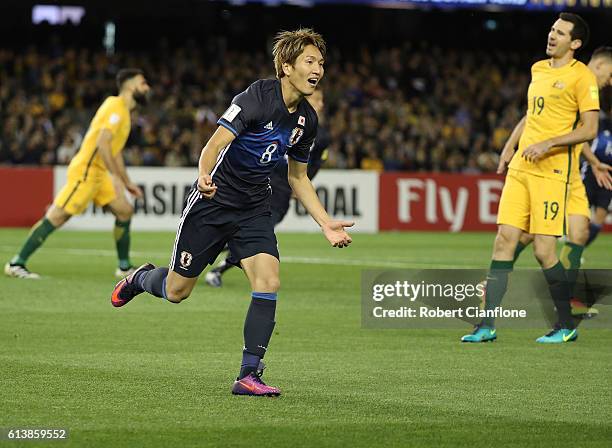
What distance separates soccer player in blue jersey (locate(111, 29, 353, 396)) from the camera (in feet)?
22.4

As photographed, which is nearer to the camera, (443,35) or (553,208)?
(553,208)

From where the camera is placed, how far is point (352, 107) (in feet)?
105

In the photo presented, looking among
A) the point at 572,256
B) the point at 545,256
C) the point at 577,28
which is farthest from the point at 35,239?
the point at 577,28

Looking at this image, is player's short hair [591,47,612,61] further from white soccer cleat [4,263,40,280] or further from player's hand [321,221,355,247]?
white soccer cleat [4,263,40,280]

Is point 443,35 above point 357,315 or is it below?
above

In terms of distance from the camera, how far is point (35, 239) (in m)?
13.9

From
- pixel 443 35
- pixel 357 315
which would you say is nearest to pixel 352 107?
pixel 443 35

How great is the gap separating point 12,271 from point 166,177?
1061cm

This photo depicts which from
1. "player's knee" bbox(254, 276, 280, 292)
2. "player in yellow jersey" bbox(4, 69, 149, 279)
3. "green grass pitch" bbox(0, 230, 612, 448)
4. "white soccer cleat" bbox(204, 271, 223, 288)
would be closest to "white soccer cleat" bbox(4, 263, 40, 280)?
"player in yellow jersey" bbox(4, 69, 149, 279)

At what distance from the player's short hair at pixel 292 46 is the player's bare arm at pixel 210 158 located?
481mm

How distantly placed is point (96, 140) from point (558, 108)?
634cm

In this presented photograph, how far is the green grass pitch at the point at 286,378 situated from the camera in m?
5.74

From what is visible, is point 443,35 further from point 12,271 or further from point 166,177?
point 12,271

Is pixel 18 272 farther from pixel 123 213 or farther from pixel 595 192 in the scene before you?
pixel 595 192
